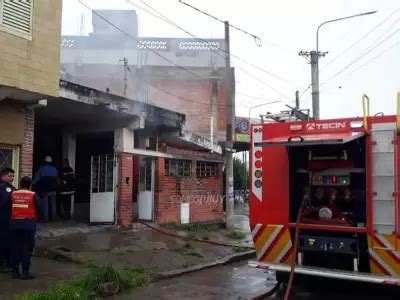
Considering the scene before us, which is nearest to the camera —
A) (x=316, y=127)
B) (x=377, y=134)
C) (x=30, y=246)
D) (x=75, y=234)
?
(x=377, y=134)

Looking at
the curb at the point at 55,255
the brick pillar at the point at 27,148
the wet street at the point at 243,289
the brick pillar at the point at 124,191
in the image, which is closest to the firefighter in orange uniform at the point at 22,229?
the curb at the point at 55,255

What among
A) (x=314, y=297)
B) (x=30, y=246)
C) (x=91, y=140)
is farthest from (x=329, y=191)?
(x=91, y=140)

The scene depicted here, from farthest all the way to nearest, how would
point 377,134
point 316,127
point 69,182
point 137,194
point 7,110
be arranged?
point 137,194
point 69,182
point 7,110
point 316,127
point 377,134

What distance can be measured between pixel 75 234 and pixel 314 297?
6.00m

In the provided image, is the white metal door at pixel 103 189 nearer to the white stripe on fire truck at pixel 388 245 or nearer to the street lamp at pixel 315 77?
the white stripe on fire truck at pixel 388 245

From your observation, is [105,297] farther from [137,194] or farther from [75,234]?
[137,194]

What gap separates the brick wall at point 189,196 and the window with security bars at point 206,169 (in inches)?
6.0

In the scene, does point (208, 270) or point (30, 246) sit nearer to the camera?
point (30, 246)

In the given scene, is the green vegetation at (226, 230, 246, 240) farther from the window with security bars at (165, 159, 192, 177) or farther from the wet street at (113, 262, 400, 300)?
the wet street at (113, 262, 400, 300)

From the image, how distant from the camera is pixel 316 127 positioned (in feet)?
22.9

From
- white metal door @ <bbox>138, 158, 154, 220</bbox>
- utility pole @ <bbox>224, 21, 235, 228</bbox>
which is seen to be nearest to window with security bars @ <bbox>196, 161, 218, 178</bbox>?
utility pole @ <bbox>224, 21, 235, 228</bbox>

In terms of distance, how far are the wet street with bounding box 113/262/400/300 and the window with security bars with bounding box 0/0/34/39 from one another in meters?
4.83

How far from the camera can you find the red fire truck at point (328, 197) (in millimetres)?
6422

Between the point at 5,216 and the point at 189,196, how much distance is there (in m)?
8.07
